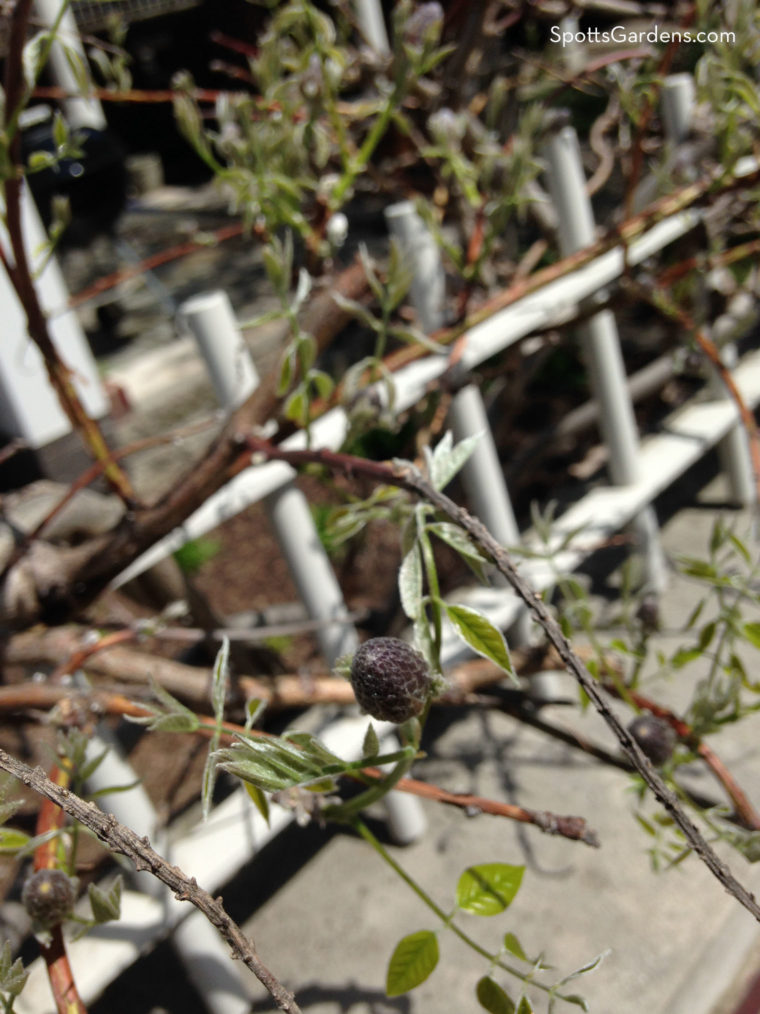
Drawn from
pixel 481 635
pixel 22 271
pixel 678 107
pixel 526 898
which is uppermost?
pixel 22 271

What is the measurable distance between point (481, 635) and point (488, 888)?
0.75ft

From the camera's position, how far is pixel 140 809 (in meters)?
1.20

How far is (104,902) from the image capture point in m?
0.64

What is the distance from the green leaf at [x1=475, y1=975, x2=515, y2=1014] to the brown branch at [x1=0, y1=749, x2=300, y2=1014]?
180 millimetres

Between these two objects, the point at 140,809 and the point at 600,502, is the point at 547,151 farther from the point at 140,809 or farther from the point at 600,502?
the point at 140,809

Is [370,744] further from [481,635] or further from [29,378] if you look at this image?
[29,378]

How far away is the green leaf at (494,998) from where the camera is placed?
0.60 meters

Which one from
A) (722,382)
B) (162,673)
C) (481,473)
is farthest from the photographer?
(722,382)

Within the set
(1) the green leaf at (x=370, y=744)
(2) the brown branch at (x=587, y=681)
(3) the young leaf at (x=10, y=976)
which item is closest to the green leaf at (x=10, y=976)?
(3) the young leaf at (x=10, y=976)

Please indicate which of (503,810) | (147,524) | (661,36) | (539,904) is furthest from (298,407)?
(661,36)

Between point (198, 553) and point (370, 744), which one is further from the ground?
point (370, 744)

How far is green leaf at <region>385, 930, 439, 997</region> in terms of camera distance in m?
0.66

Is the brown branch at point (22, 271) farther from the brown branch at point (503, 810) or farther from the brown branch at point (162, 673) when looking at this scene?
the brown branch at point (503, 810)

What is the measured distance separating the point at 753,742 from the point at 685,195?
3.05 feet
